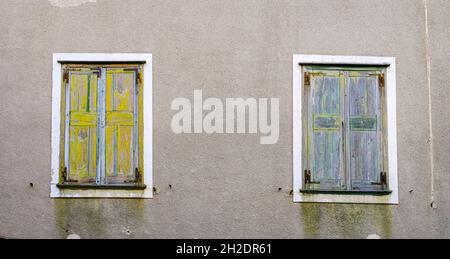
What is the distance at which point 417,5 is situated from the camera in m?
10.3

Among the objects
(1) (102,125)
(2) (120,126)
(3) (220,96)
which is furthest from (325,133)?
(1) (102,125)

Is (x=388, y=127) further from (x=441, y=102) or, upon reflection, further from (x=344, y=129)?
(x=441, y=102)

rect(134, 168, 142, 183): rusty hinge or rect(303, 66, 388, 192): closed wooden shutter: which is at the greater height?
rect(303, 66, 388, 192): closed wooden shutter

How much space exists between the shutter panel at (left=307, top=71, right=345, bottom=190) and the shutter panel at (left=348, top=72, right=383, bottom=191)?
Result: 150 millimetres

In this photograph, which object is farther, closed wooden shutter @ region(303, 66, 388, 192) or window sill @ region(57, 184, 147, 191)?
closed wooden shutter @ region(303, 66, 388, 192)

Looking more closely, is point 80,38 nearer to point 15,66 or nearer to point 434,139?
point 15,66

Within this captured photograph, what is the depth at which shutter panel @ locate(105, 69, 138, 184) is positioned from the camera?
395 inches

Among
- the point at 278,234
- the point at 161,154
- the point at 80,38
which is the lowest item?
the point at 278,234

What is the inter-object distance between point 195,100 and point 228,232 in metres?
1.56

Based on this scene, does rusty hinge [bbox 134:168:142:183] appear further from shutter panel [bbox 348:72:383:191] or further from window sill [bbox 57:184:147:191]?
shutter panel [bbox 348:72:383:191]

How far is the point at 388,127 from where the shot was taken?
10148 millimetres

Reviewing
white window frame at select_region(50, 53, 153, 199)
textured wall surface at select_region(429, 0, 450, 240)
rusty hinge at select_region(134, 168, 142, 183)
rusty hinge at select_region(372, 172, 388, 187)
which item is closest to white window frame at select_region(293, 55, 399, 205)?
rusty hinge at select_region(372, 172, 388, 187)

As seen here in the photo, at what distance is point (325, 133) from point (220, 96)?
1286 millimetres

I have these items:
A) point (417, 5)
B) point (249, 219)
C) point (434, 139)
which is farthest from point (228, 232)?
point (417, 5)
